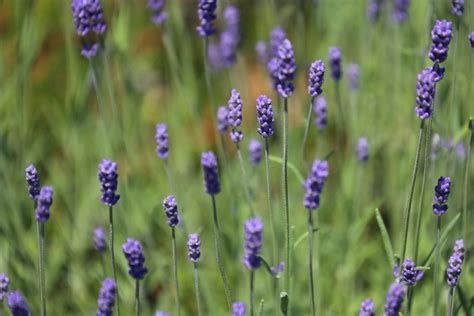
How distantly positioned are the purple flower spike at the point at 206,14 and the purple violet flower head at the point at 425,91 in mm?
Answer: 735

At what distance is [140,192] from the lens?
2920 millimetres

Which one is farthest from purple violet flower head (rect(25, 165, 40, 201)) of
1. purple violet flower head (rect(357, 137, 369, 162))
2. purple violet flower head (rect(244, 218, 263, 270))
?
purple violet flower head (rect(357, 137, 369, 162))

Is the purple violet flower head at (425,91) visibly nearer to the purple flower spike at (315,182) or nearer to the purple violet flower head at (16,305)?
the purple flower spike at (315,182)

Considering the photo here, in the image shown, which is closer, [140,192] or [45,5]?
[140,192]

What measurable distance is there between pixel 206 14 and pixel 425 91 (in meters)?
0.81

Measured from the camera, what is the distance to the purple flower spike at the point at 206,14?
6.32 feet

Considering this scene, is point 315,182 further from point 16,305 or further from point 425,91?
point 16,305

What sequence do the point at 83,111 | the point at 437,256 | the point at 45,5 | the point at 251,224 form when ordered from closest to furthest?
the point at 251,224
the point at 437,256
the point at 83,111
the point at 45,5

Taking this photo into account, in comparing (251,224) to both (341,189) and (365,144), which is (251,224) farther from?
(341,189)

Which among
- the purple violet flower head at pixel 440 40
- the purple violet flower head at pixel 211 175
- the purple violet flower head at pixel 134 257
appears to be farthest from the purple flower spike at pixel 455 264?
the purple violet flower head at pixel 134 257

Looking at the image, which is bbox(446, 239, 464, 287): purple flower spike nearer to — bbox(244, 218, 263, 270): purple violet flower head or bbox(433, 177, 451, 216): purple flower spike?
bbox(433, 177, 451, 216): purple flower spike

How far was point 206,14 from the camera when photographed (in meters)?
1.98

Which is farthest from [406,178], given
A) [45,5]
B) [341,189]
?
[45,5]

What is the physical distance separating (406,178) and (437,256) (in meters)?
0.92
